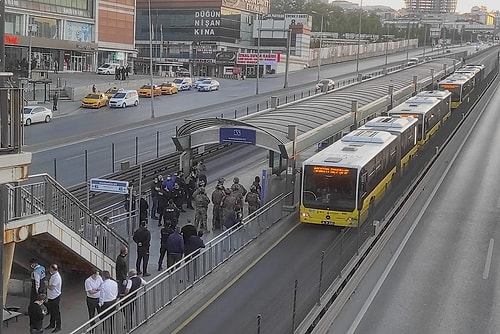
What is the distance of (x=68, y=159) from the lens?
32844 millimetres

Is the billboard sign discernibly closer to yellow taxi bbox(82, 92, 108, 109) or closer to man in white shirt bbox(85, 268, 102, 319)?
yellow taxi bbox(82, 92, 108, 109)

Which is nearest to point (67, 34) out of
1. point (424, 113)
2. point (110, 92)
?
point (110, 92)

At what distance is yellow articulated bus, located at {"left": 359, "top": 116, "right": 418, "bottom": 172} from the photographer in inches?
1174

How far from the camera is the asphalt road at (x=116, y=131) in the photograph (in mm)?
31641

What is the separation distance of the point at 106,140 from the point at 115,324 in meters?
27.8

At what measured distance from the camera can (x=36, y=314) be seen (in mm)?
13227

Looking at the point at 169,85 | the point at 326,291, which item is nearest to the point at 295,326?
the point at 326,291

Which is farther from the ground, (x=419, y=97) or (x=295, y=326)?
(x=419, y=97)

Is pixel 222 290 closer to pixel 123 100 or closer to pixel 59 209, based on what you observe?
pixel 59 209

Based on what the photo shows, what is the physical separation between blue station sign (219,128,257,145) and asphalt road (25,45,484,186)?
5.33 m

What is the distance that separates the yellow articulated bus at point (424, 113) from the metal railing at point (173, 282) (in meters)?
16.9

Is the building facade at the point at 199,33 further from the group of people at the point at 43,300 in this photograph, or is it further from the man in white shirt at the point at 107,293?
the man in white shirt at the point at 107,293

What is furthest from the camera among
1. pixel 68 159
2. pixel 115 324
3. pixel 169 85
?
pixel 169 85

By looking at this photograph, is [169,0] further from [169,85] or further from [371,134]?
[371,134]
